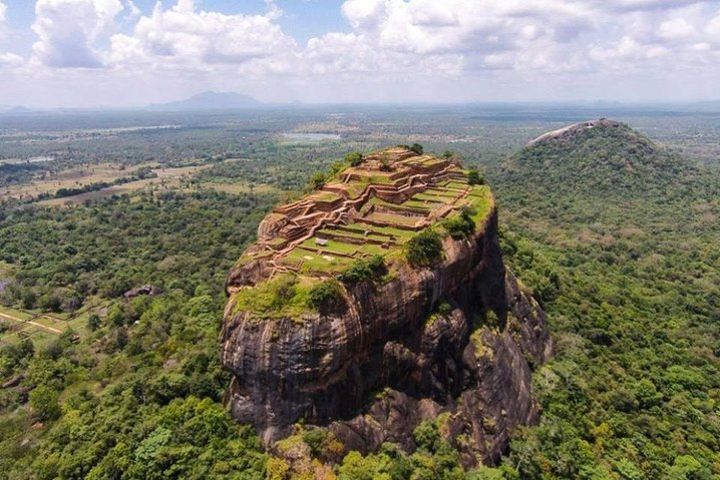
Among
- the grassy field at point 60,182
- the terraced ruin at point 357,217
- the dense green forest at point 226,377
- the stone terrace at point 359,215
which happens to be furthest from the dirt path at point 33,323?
the grassy field at point 60,182

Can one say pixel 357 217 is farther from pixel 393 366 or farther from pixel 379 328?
pixel 393 366

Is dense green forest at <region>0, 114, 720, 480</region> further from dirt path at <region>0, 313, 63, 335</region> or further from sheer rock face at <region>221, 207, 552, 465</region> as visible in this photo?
dirt path at <region>0, 313, 63, 335</region>

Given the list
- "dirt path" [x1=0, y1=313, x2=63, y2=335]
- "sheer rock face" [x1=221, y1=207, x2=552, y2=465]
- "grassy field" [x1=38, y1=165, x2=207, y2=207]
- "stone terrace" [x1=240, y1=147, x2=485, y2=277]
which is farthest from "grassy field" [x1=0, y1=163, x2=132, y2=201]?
"sheer rock face" [x1=221, y1=207, x2=552, y2=465]

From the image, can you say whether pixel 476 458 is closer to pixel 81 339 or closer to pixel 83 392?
pixel 83 392

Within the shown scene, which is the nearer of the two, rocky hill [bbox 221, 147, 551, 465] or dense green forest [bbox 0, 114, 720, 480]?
rocky hill [bbox 221, 147, 551, 465]

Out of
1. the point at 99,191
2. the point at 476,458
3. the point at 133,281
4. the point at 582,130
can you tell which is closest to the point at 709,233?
the point at 582,130

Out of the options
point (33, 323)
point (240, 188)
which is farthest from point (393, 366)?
point (240, 188)
